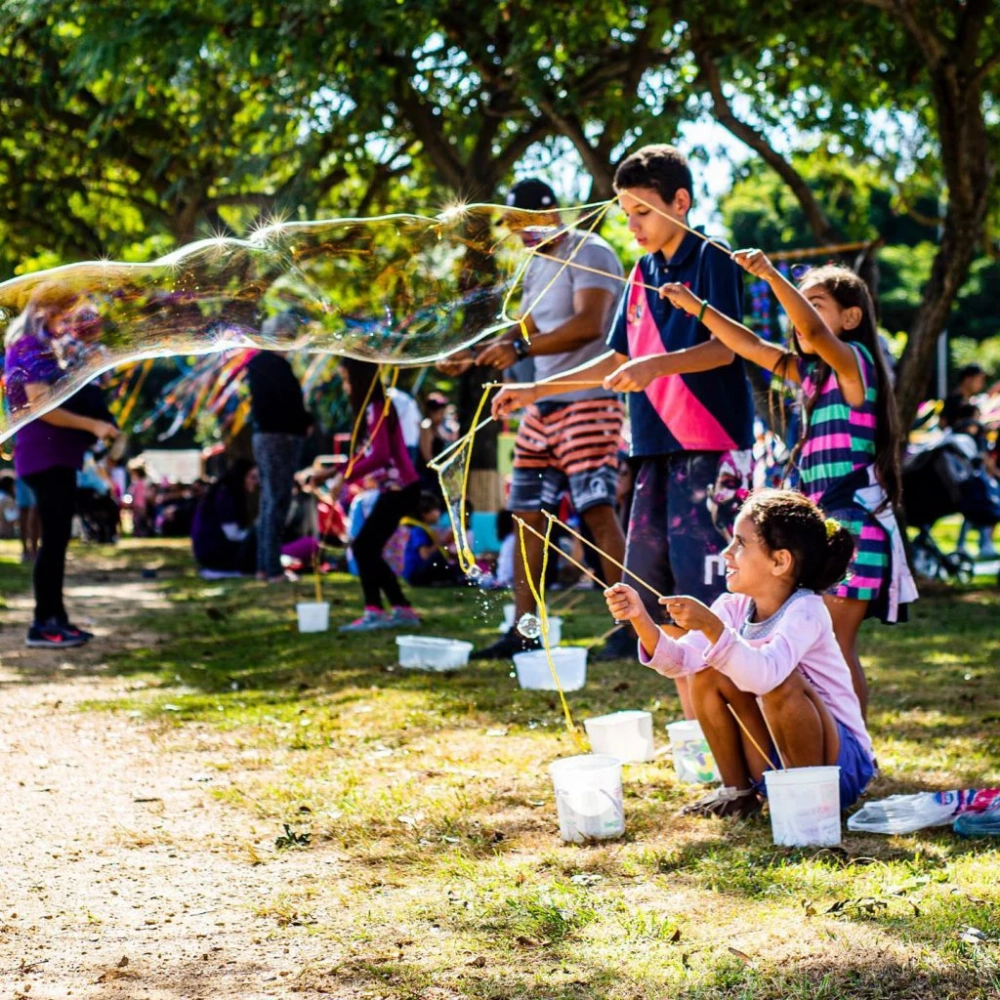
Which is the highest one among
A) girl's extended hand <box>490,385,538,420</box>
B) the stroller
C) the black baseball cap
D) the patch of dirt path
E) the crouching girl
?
the black baseball cap

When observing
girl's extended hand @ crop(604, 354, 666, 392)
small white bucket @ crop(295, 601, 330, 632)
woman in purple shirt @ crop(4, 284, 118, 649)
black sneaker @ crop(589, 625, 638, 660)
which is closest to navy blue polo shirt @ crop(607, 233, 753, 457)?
girl's extended hand @ crop(604, 354, 666, 392)

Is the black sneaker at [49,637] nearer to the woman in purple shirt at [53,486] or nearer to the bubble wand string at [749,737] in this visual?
the woman in purple shirt at [53,486]

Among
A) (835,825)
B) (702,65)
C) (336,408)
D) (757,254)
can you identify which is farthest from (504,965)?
(336,408)

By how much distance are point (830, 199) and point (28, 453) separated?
12749mm

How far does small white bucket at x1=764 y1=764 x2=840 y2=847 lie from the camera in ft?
12.1

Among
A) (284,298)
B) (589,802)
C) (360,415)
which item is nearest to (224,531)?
(360,415)

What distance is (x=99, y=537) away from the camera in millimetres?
21156

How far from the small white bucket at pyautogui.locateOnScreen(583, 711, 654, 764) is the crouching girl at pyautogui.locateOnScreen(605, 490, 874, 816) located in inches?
26.7

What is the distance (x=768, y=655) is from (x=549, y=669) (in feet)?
8.29

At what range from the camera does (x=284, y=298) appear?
198 inches

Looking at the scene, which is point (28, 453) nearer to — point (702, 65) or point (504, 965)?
point (504, 965)

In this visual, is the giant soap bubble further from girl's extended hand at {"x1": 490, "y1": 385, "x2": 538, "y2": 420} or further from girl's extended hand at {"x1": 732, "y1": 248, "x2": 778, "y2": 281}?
girl's extended hand at {"x1": 732, "y1": 248, "x2": 778, "y2": 281}

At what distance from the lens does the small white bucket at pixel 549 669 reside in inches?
238

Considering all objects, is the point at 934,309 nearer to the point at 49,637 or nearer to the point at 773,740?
the point at 49,637
